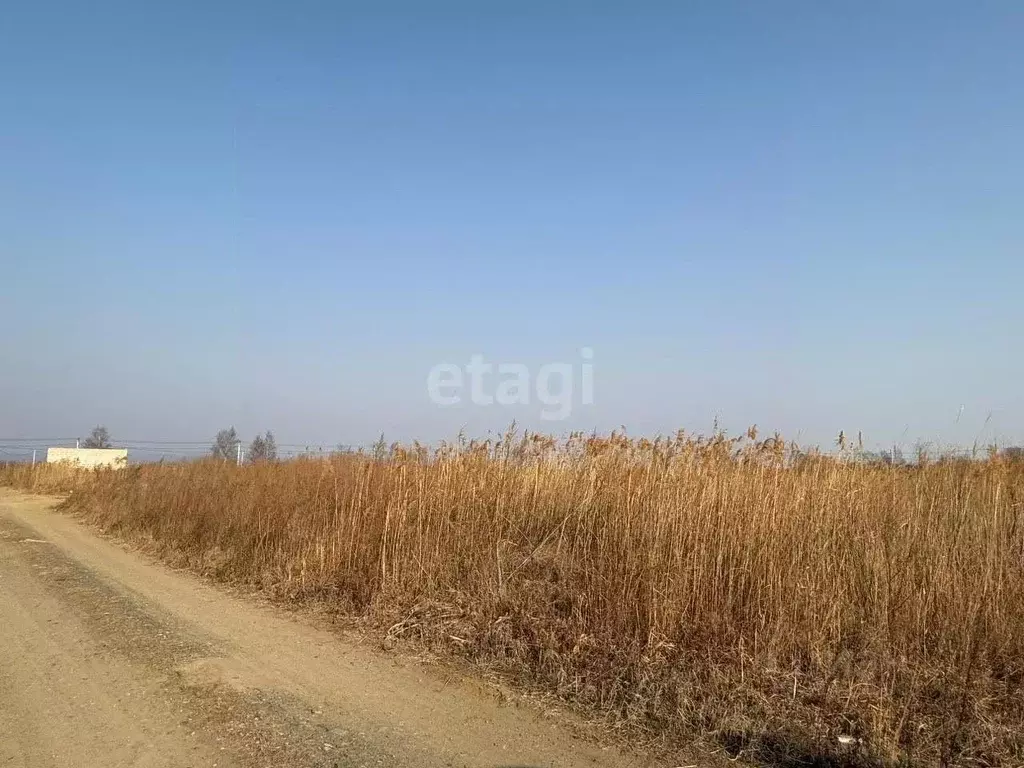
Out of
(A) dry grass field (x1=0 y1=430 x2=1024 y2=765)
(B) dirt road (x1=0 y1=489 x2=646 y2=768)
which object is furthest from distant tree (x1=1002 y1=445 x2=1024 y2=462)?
(B) dirt road (x1=0 y1=489 x2=646 y2=768)

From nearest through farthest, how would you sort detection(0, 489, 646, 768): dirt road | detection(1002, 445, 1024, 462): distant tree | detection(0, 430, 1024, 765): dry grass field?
detection(0, 489, 646, 768): dirt road < detection(0, 430, 1024, 765): dry grass field < detection(1002, 445, 1024, 462): distant tree

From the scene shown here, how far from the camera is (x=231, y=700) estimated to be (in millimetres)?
4691

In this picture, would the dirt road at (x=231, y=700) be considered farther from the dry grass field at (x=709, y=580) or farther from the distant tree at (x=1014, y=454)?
the distant tree at (x=1014, y=454)

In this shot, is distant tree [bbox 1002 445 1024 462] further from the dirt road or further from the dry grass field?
the dirt road

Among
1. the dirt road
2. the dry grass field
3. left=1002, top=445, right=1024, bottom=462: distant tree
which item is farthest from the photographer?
left=1002, top=445, right=1024, bottom=462: distant tree

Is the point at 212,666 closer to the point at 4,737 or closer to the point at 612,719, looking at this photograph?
the point at 4,737

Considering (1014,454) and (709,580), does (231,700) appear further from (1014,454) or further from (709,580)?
(1014,454)

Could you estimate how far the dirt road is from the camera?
396cm

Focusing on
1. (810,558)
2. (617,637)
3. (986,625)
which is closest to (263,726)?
(617,637)

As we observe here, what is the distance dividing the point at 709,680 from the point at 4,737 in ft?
14.5

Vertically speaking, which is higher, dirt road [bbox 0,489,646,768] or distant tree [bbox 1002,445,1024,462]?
distant tree [bbox 1002,445,1024,462]

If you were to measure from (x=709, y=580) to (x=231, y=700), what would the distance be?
366cm

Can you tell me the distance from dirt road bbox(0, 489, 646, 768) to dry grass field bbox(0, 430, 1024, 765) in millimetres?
583

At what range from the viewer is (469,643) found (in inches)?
226
